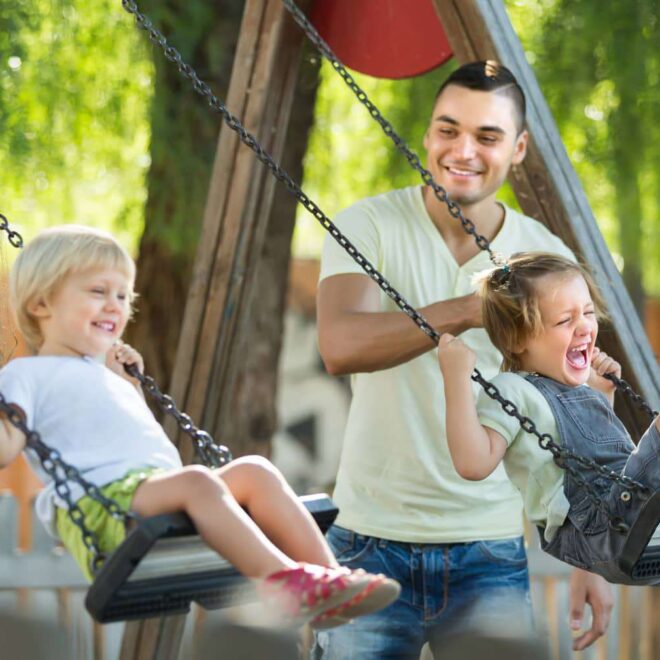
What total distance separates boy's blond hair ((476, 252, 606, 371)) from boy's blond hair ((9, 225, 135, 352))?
73 cm

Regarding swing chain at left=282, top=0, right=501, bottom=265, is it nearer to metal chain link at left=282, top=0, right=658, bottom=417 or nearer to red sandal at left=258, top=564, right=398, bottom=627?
metal chain link at left=282, top=0, right=658, bottom=417

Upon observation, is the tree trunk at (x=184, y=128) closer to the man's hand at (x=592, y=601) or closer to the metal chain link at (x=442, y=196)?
the metal chain link at (x=442, y=196)

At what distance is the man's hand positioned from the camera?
3408mm

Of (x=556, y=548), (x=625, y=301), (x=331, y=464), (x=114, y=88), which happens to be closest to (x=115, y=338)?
(x=556, y=548)

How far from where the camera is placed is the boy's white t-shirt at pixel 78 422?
2.62 meters

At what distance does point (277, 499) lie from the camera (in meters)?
2.60

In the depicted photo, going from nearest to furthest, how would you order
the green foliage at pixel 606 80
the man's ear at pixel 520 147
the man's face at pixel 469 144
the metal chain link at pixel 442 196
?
the metal chain link at pixel 442 196 → the man's face at pixel 469 144 → the man's ear at pixel 520 147 → the green foliage at pixel 606 80

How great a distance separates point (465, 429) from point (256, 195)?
1428 millimetres

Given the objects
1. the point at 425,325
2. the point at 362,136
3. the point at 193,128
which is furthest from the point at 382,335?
the point at 362,136

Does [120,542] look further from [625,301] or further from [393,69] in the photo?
[393,69]

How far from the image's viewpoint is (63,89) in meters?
5.37

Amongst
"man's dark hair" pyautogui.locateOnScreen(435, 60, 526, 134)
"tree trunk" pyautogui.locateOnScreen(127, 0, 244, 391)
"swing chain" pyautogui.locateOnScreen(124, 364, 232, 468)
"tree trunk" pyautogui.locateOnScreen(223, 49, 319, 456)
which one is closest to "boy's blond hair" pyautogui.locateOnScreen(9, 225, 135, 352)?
"swing chain" pyautogui.locateOnScreen(124, 364, 232, 468)

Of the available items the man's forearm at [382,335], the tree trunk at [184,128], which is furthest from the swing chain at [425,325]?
the tree trunk at [184,128]

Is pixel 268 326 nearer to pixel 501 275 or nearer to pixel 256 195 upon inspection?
pixel 256 195
